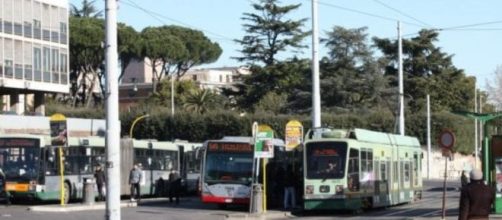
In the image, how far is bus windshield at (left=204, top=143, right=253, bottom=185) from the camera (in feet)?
121

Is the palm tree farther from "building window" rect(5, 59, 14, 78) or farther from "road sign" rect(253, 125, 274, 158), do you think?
"road sign" rect(253, 125, 274, 158)

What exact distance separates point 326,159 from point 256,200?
9.28 ft

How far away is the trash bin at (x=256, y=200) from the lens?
34469 millimetres

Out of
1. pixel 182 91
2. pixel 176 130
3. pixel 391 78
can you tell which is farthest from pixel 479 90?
pixel 176 130

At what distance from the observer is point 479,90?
397 ft

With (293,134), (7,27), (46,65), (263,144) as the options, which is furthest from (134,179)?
(46,65)

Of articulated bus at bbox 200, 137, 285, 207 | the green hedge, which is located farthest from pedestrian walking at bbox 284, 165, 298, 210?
the green hedge

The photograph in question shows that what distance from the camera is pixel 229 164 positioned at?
37312 mm

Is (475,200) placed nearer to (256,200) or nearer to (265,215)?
(265,215)

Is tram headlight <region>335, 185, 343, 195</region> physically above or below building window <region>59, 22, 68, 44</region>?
below

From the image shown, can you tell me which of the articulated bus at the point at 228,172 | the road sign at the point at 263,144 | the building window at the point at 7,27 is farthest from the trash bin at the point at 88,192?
the building window at the point at 7,27

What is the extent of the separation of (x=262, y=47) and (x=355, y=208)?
193 ft

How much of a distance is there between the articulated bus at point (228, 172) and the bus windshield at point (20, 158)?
22.0ft

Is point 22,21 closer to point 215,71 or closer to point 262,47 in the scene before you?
point 262,47
